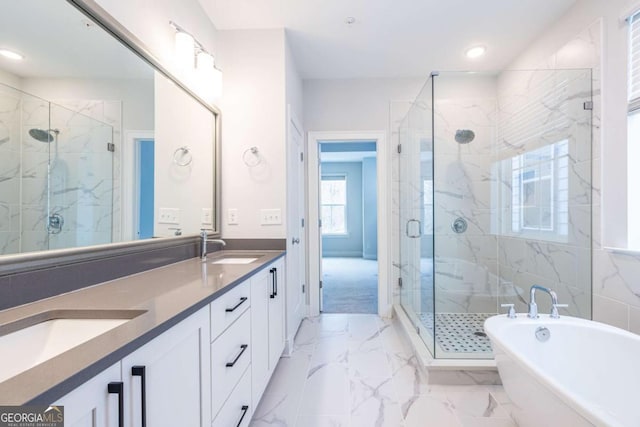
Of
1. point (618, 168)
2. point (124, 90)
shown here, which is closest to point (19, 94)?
point (124, 90)

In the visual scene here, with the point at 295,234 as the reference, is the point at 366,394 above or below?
below

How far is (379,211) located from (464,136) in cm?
112

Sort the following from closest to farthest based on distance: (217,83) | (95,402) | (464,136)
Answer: (95,402)
(217,83)
(464,136)

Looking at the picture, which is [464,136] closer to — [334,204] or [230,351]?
[230,351]

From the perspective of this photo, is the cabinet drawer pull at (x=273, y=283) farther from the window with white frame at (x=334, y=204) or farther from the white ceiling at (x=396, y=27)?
the window with white frame at (x=334, y=204)

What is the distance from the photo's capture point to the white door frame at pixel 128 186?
1.40 m

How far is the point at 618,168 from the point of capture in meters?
1.84

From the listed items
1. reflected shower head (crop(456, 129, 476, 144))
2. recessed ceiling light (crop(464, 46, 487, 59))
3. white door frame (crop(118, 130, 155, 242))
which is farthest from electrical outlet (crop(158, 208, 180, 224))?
recessed ceiling light (crop(464, 46, 487, 59))

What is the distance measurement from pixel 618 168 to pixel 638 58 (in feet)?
2.06

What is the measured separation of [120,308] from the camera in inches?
34.7

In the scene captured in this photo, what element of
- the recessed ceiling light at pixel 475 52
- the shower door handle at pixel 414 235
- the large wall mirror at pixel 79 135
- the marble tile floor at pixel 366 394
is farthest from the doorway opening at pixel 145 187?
the recessed ceiling light at pixel 475 52

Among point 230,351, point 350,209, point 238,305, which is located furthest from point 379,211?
point 350,209

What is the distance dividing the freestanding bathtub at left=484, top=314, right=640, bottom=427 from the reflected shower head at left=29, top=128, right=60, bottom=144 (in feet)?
6.49

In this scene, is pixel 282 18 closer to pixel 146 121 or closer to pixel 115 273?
pixel 146 121
